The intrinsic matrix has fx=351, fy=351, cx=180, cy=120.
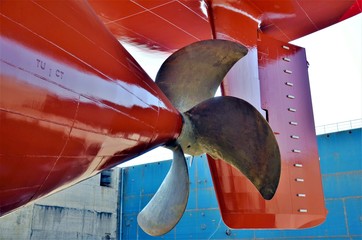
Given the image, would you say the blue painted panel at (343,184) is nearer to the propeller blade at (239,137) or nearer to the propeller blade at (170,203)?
the propeller blade at (239,137)

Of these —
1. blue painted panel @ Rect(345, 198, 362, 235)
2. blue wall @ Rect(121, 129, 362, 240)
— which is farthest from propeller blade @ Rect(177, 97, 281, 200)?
blue painted panel @ Rect(345, 198, 362, 235)

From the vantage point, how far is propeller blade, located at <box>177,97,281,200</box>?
273 cm

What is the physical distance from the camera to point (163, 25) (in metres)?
5.01

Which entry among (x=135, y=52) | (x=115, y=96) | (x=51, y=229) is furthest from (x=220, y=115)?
(x=51, y=229)

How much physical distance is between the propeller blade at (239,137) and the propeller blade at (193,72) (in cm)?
27

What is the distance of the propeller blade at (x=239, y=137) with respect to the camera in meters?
2.73

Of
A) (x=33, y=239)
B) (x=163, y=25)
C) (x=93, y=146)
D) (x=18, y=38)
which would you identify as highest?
(x=163, y=25)

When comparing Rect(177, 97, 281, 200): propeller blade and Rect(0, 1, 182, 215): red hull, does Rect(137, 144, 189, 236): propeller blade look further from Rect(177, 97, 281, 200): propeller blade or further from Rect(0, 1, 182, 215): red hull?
Rect(0, 1, 182, 215): red hull

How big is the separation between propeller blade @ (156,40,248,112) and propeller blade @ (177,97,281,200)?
0.27m

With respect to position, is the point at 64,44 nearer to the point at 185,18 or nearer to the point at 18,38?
the point at 18,38

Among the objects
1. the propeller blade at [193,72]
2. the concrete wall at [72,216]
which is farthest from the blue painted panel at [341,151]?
the concrete wall at [72,216]

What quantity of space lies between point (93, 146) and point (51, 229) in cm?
1259

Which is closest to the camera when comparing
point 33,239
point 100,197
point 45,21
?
point 45,21

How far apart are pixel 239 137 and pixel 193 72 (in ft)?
2.43
